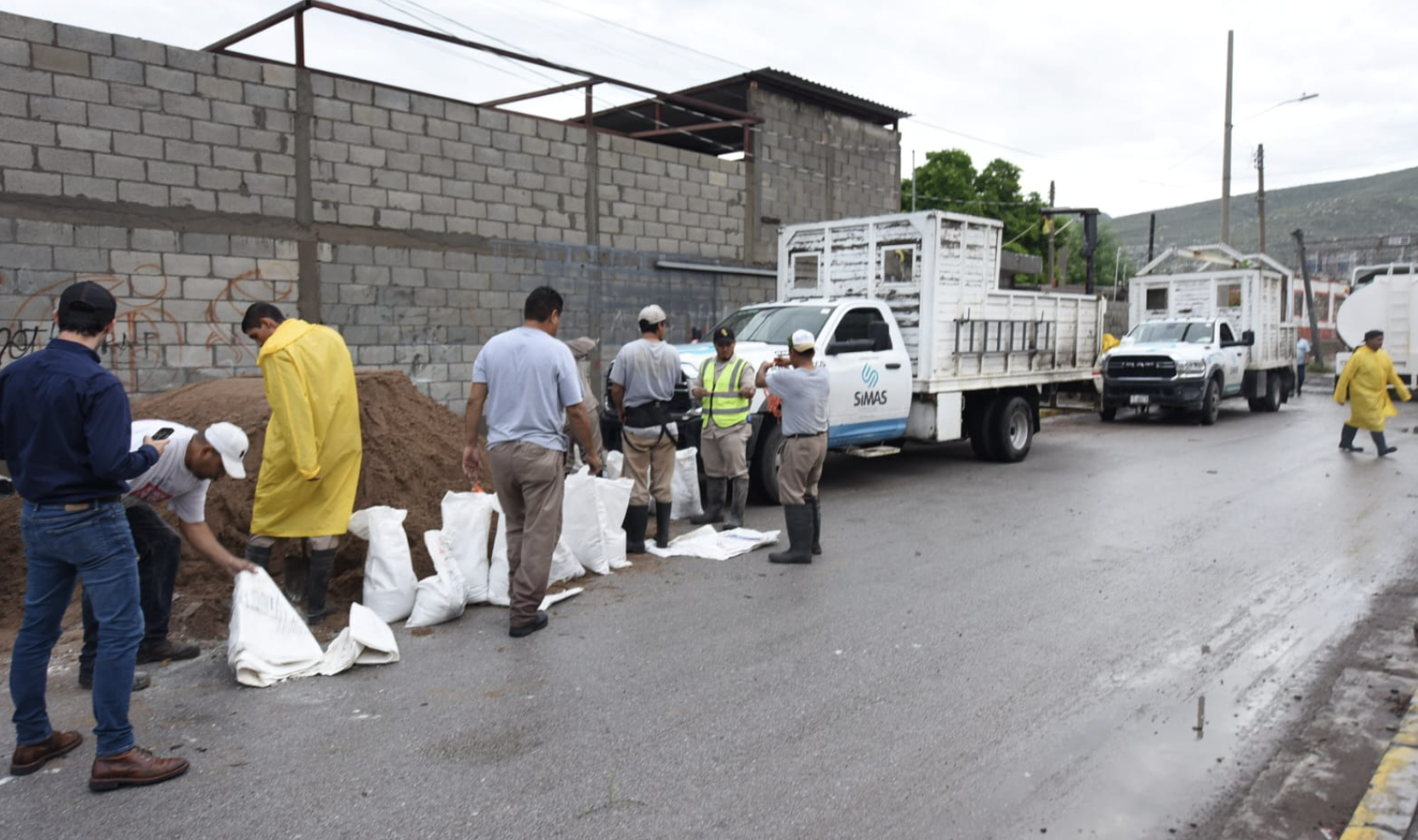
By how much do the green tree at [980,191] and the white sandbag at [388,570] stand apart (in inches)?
1510

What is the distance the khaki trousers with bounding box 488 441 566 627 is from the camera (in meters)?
5.29

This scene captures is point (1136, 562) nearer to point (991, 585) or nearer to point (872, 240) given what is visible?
point (991, 585)

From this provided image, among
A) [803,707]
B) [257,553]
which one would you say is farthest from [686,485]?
[803,707]

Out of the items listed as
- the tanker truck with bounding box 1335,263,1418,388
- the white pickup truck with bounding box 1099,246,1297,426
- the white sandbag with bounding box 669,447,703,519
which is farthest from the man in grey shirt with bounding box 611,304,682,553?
the tanker truck with bounding box 1335,263,1418,388

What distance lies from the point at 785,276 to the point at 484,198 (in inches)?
156

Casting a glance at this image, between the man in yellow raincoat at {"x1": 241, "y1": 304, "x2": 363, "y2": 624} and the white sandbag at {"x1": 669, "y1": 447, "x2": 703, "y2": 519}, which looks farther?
the white sandbag at {"x1": 669, "y1": 447, "x2": 703, "y2": 519}

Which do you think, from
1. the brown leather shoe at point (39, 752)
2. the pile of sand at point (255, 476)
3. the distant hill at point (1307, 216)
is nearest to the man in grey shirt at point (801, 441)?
the pile of sand at point (255, 476)

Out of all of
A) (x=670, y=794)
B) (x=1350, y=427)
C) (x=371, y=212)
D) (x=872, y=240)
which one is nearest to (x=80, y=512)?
(x=670, y=794)

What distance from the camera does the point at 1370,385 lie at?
12227mm

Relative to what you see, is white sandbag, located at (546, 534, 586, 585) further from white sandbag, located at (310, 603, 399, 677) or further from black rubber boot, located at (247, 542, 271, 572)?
black rubber boot, located at (247, 542, 271, 572)

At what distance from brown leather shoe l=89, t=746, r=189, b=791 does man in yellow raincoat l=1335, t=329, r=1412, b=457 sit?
524 inches

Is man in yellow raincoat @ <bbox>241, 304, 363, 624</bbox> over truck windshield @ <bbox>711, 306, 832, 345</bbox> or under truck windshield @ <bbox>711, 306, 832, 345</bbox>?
under

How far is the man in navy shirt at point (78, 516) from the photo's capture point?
3373 mm

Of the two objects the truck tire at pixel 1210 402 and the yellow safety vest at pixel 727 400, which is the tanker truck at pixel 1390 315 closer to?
the truck tire at pixel 1210 402
